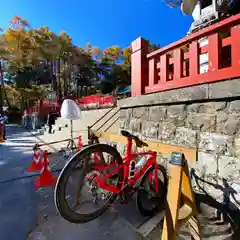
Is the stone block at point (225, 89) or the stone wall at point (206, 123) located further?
the stone wall at point (206, 123)

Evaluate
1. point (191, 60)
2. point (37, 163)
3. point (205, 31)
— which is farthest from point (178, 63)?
point (37, 163)

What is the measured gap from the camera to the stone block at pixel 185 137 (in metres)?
2.68

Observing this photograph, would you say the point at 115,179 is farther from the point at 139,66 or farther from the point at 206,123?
the point at 139,66

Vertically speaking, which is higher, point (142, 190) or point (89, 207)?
point (142, 190)

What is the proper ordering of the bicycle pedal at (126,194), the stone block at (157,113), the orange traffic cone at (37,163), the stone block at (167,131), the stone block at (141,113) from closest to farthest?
the bicycle pedal at (126,194)
the stone block at (167,131)
the stone block at (157,113)
the stone block at (141,113)
the orange traffic cone at (37,163)

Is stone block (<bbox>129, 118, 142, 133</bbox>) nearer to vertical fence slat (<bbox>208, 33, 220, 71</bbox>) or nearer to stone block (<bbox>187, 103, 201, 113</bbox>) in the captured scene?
stone block (<bbox>187, 103, 201, 113</bbox>)

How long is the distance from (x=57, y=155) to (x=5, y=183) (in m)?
2.57

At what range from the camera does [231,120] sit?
226 cm

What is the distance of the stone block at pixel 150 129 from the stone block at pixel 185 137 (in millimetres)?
417

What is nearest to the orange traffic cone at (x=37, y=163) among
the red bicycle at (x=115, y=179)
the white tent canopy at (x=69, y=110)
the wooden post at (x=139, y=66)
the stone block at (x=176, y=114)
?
the white tent canopy at (x=69, y=110)

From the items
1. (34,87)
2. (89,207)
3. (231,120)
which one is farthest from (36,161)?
(34,87)

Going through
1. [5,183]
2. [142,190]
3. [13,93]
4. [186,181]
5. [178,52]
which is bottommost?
[5,183]

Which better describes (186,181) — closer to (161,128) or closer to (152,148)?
→ (152,148)

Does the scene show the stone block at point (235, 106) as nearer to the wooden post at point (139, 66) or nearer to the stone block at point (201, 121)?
the stone block at point (201, 121)
